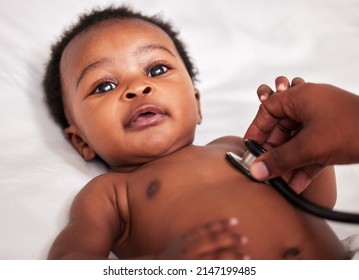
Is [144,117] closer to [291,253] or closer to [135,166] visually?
[135,166]

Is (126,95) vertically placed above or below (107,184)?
above

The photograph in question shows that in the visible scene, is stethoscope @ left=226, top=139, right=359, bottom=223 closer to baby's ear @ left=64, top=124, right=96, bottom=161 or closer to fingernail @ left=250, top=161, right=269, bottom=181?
fingernail @ left=250, top=161, right=269, bottom=181

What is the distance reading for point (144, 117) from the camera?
94cm

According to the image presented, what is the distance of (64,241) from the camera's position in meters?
0.77

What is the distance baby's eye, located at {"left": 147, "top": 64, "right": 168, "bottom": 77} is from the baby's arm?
25 cm

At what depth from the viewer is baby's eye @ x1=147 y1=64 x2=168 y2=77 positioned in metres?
1.02

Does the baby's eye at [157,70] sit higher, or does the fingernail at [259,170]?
the baby's eye at [157,70]

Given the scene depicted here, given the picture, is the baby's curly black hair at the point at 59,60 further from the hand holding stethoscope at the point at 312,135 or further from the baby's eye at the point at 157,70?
the hand holding stethoscope at the point at 312,135

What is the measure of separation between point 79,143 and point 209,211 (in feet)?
1.44

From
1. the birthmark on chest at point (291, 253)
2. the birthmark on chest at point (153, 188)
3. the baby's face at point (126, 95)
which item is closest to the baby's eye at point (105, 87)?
the baby's face at point (126, 95)

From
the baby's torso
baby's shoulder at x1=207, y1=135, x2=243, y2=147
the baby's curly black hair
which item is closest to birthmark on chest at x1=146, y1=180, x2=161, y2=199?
the baby's torso

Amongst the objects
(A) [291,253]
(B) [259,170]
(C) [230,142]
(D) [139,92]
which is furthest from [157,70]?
(A) [291,253]

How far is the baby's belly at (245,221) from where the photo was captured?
30.6 inches

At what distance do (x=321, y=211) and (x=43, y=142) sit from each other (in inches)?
25.4
